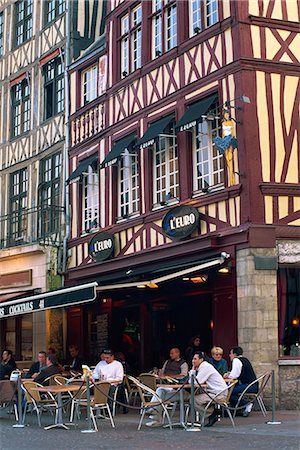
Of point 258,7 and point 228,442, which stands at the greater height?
point 258,7

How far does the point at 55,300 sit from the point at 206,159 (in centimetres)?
400

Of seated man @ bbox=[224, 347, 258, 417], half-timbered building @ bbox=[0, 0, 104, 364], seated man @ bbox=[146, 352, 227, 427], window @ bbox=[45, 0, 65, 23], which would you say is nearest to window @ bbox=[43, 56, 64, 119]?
half-timbered building @ bbox=[0, 0, 104, 364]

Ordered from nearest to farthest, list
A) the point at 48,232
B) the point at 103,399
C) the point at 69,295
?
the point at 103,399 → the point at 69,295 → the point at 48,232

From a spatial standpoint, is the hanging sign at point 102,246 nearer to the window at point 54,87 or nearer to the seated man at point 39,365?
the seated man at point 39,365

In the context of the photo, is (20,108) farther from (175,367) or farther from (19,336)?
(175,367)

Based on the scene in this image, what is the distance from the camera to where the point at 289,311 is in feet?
48.1

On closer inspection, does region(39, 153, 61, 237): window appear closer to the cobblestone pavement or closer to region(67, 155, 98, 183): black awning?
region(67, 155, 98, 183): black awning

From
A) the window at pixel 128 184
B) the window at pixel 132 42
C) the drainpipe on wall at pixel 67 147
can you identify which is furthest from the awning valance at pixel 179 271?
the window at pixel 132 42

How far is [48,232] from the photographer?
21.6 metres

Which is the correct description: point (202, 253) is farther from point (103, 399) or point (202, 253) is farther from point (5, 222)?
point (5, 222)

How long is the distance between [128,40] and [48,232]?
5.64 metres

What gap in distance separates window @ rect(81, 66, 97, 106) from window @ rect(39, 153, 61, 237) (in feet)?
5.75

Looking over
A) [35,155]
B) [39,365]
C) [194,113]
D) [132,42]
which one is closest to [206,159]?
[194,113]

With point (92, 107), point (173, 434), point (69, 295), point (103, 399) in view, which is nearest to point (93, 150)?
point (92, 107)
